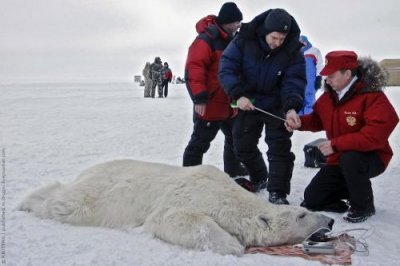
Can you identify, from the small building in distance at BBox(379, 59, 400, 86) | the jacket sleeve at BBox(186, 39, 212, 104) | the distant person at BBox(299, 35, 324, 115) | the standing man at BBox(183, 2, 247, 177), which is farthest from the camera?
the small building in distance at BBox(379, 59, 400, 86)

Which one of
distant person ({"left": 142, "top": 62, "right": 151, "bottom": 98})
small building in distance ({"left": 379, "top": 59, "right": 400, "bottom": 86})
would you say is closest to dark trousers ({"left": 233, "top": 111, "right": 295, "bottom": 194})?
distant person ({"left": 142, "top": 62, "right": 151, "bottom": 98})

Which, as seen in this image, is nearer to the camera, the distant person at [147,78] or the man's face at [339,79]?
the man's face at [339,79]

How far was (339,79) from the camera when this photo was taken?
5023mm

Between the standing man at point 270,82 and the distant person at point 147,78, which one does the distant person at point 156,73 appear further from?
the standing man at point 270,82

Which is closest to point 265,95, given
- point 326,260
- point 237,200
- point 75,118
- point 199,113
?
point 199,113

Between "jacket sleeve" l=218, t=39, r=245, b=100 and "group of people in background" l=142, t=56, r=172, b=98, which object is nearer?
"jacket sleeve" l=218, t=39, r=245, b=100

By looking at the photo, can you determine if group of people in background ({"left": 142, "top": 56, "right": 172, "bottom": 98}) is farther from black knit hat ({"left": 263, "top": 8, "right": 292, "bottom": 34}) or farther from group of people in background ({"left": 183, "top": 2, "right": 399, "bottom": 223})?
black knit hat ({"left": 263, "top": 8, "right": 292, "bottom": 34})

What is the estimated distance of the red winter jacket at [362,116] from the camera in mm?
4805

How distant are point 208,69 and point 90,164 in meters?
2.52

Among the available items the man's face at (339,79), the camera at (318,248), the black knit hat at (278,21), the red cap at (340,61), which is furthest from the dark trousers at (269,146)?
the camera at (318,248)

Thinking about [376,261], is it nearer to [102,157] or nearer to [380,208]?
[380,208]

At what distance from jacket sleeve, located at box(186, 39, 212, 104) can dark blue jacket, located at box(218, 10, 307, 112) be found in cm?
56

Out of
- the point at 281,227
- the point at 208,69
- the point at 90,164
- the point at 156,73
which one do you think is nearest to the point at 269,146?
the point at 208,69

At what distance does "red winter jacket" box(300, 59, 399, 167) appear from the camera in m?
4.80
